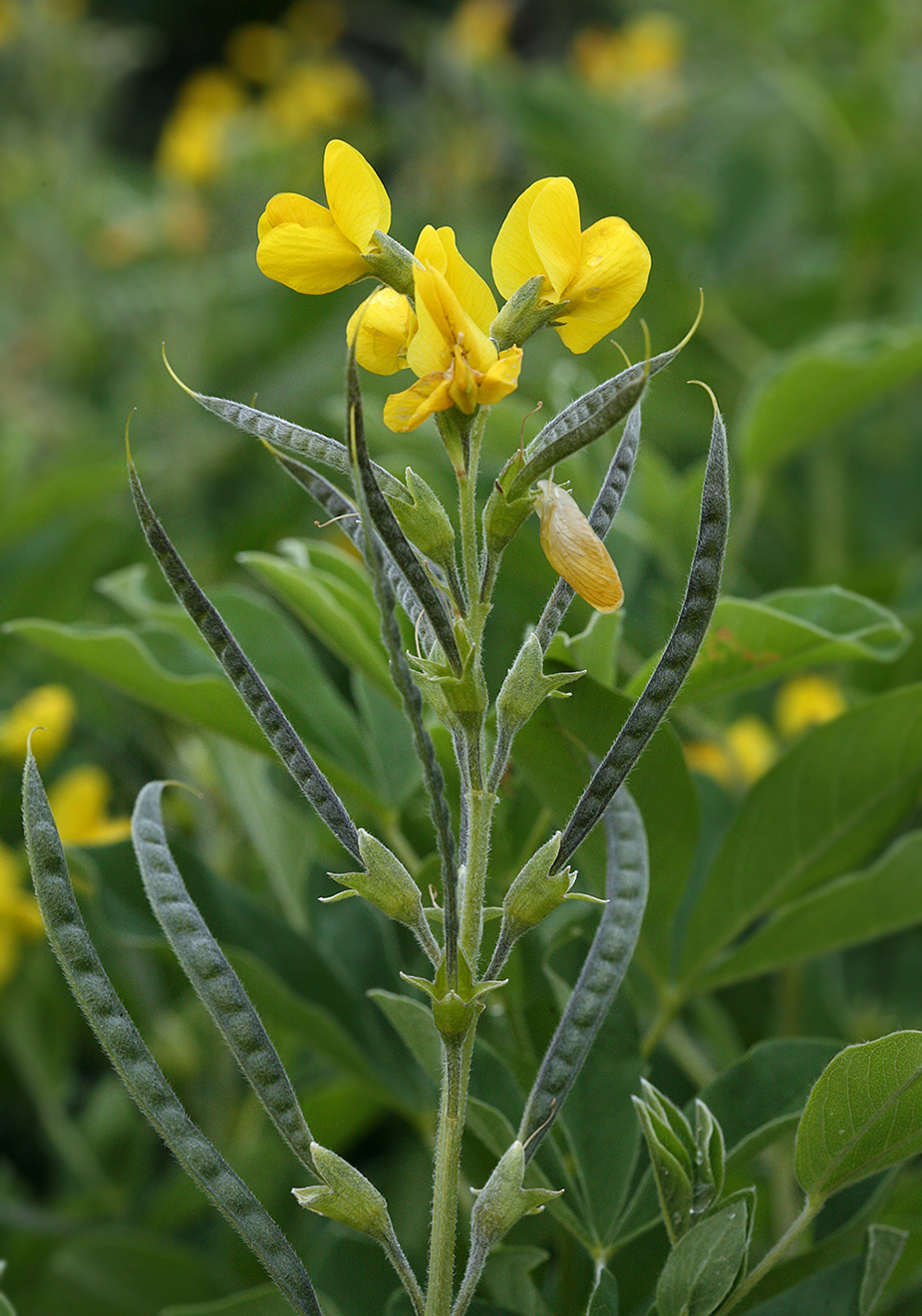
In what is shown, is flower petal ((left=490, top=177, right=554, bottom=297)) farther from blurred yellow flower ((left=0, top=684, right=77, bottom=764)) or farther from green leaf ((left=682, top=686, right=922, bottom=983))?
blurred yellow flower ((left=0, top=684, right=77, bottom=764))

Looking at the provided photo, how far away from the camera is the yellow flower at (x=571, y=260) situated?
465 millimetres

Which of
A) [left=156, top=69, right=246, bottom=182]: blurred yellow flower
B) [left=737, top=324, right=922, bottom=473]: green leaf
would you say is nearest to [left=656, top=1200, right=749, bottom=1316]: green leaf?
[left=737, top=324, right=922, bottom=473]: green leaf

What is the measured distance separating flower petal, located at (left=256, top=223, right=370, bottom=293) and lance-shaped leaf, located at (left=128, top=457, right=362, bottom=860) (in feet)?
0.31

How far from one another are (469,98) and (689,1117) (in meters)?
2.45

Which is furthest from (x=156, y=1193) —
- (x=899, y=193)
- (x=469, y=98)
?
(x=469, y=98)

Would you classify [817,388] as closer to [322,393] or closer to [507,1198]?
[507,1198]

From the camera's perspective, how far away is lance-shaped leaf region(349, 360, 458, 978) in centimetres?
40

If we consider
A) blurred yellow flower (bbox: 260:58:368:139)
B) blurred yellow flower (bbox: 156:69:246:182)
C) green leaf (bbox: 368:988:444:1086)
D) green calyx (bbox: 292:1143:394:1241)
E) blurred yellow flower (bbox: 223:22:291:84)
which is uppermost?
blurred yellow flower (bbox: 223:22:291:84)

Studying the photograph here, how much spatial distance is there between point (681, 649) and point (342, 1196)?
A: 0.24 m

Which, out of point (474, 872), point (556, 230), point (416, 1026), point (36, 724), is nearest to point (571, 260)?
point (556, 230)

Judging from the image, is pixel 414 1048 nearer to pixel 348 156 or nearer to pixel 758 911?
pixel 758 911

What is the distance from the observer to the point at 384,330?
0.45 meters

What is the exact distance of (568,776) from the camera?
2.00 feet

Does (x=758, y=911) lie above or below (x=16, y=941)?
above
